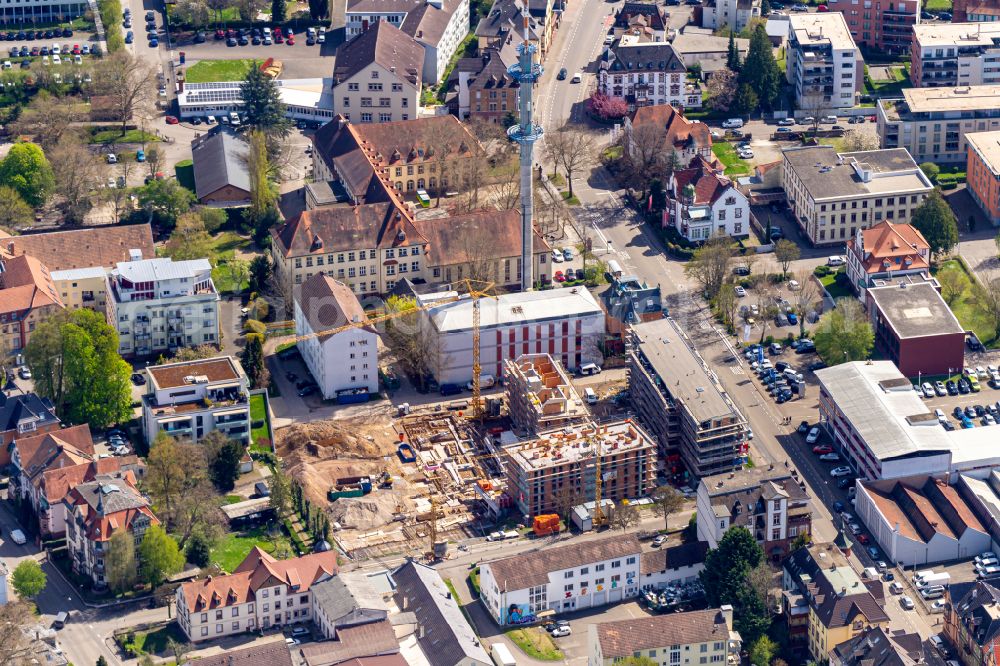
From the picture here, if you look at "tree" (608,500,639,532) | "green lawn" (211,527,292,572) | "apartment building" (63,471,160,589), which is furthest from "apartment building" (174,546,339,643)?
"tree" (608,500,639,532)

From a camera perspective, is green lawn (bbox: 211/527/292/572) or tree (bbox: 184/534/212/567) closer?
tree (bbox: 184/534/212/567)

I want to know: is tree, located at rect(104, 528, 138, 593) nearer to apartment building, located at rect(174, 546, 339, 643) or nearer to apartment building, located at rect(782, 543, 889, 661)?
apartment building, located at rect(174, 546, 339, 643)

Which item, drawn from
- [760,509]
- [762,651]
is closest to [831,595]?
[762,651]

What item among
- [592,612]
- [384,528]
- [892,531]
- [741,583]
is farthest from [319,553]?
[892,531]

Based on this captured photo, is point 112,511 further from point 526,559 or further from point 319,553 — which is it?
point 526,559

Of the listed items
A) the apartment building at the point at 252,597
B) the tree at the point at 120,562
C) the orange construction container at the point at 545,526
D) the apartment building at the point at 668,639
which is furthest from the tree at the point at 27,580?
the apartment building at the point at 668,639

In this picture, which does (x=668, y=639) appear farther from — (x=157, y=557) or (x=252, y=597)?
(x=157, y=557)
